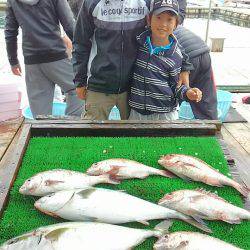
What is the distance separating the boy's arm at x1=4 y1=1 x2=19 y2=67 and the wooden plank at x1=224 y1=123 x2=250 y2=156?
3116 mm

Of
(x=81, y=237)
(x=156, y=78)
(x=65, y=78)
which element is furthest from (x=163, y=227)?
(x=65, y=78)

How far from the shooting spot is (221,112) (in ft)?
16.8

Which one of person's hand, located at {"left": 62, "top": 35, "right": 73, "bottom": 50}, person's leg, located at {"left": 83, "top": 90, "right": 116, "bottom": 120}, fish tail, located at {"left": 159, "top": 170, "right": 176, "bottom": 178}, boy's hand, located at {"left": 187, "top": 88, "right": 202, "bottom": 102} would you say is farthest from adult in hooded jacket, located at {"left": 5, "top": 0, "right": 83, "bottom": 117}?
fish tail, located at {"left": 159, "top": 170, "right": 176, "bottom": 178}

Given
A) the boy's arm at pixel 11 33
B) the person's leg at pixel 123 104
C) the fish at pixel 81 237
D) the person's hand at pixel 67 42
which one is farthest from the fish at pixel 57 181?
the boy's arm at pixel 11 33

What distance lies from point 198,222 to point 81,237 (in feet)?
2.34

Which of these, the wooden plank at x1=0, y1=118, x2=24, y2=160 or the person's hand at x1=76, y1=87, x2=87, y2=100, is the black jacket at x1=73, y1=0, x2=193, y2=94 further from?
the wooden plank at x1=0, y1=118, x2=24, y2=160

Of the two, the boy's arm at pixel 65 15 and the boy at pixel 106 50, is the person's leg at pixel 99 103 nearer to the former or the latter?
the boy at pixel 106 50

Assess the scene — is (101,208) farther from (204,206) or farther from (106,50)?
(106,50)

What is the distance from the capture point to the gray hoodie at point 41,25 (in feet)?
15.1

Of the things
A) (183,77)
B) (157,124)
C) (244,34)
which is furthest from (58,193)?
(244,34)

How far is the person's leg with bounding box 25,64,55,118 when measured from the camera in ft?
16.3

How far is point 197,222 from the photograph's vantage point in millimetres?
2182

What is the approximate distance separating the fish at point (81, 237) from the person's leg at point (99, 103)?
1905 millimetres

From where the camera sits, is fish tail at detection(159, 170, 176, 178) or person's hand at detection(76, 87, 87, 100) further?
person's hand at detection(76, 87, 87, 100)
